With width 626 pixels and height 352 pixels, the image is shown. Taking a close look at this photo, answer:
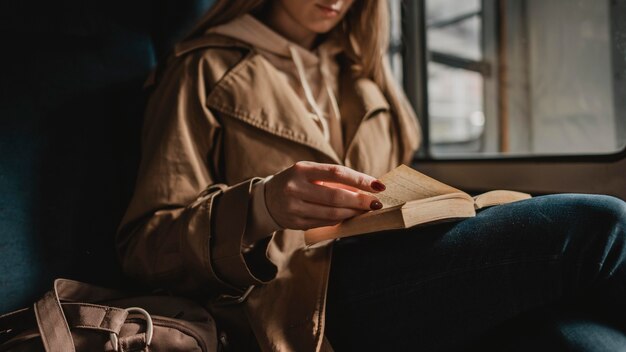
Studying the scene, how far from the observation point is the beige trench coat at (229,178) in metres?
0.86

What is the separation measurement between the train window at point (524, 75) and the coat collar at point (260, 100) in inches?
30.5

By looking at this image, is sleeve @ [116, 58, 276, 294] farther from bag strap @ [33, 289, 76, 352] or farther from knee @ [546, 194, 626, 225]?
knee @ [546, 194, 626, 225]

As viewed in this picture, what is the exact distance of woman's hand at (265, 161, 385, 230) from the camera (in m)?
0.74

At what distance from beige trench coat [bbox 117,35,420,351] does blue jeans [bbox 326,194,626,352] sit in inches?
4.4

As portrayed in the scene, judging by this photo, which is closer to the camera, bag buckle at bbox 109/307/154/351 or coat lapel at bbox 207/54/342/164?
bag buckle at bbox 109/307/154/351

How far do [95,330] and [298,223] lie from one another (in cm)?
33

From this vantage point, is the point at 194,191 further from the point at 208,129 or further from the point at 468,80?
the point at 468,80

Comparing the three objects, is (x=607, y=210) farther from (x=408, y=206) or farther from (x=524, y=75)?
(x=524, y=75)

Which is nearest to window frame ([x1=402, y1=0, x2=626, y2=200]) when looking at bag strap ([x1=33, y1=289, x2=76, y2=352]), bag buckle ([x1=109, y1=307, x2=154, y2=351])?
bag buckle ([x1=109, y1=307, x2=154, y2=351])

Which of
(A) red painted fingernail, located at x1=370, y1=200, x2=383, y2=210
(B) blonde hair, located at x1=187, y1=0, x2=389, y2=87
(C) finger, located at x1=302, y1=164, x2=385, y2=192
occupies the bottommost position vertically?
(A) red painted fingernail, located at x1=370, y1=200, x2=383, y2=210

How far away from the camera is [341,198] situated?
753 millimetres

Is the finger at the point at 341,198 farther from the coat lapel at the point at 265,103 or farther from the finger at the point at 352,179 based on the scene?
the coat lapel at the point at 265,103

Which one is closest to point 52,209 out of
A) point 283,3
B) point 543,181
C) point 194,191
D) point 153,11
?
point 194,191

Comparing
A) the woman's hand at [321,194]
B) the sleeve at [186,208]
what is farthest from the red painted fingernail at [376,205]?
the sleeve at [186,208]
